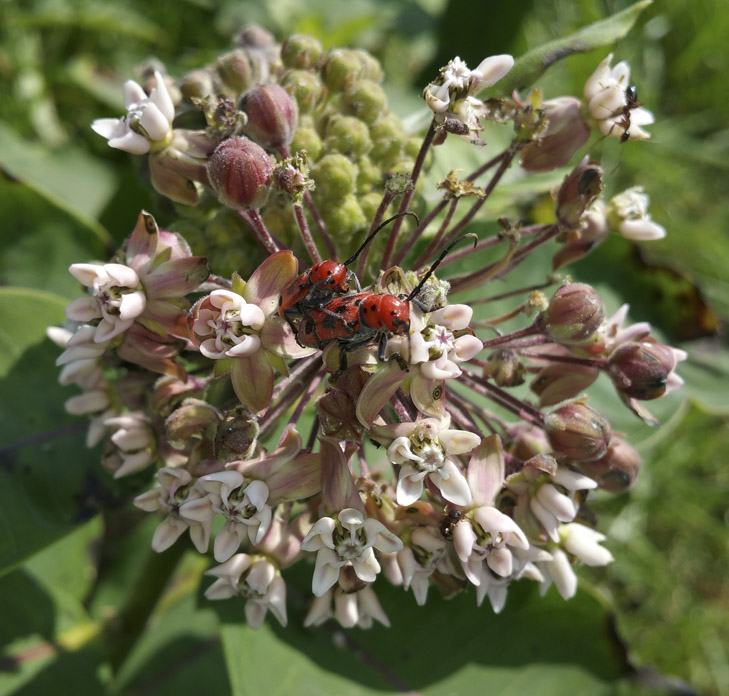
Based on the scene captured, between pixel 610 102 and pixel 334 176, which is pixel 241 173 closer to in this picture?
pixel 334 176

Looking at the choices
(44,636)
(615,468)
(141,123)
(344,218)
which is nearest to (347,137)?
(344,218)

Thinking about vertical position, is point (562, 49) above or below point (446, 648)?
above

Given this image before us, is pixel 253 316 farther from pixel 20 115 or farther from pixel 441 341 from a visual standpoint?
pixel 20 115

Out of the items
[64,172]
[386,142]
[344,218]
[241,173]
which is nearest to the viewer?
[241,173]

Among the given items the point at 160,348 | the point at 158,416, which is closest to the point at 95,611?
the point at 158,416

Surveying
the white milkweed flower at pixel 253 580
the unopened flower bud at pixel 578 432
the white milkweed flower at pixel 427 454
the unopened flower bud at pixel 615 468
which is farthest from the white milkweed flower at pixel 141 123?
the unopened flower bud at pixel 615 468

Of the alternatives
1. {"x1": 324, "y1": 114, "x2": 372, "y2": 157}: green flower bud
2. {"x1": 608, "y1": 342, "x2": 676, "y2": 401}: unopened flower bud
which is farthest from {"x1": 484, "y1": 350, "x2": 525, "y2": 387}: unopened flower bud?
{"x1": 324, "y1": 114, "x2": 372, "y2": 157}: green flower bud

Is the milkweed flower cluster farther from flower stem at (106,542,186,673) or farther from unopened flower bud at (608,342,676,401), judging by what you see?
flower stem at (106,542,186,673)
